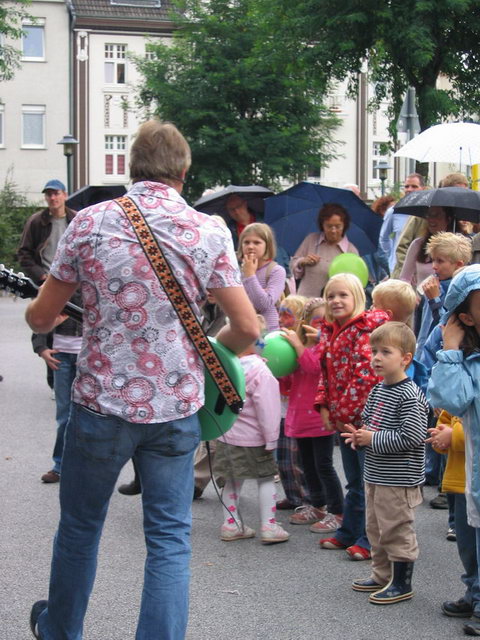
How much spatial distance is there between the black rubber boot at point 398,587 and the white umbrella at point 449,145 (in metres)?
5.35

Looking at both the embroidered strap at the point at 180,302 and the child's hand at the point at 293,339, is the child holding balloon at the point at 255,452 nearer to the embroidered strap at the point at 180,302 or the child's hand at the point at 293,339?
the child's hand at the point at 293,339

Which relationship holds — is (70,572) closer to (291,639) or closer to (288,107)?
(291,639)

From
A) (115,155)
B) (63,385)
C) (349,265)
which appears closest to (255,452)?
(63,385)

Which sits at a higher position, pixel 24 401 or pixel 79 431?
pixel 79 431

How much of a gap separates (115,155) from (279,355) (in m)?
48.6

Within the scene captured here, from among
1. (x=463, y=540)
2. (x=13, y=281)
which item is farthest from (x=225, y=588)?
(x=13, y=281)

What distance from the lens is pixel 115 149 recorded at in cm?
5412

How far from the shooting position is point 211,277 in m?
3.89

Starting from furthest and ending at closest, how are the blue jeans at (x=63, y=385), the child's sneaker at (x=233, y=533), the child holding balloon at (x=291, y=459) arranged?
1. the blue jeans at (x=63, y=385)
2. the child holding balloon at (x=291, y=459)
3. the child's sneaker at (x=233, y=533)

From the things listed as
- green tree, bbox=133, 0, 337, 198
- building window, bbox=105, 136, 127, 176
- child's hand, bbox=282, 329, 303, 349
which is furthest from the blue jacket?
building window, bbox=105, 136, 127, 176

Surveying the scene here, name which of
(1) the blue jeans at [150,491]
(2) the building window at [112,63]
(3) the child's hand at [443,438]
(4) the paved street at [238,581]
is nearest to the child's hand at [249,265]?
(4) the paved street at [238,581]

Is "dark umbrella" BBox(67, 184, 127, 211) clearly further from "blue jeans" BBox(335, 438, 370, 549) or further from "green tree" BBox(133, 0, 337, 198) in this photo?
"green tree" BBox(133, 0, 337, 198)

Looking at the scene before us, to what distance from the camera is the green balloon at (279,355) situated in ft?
21.6

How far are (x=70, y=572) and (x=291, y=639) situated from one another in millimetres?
1128
